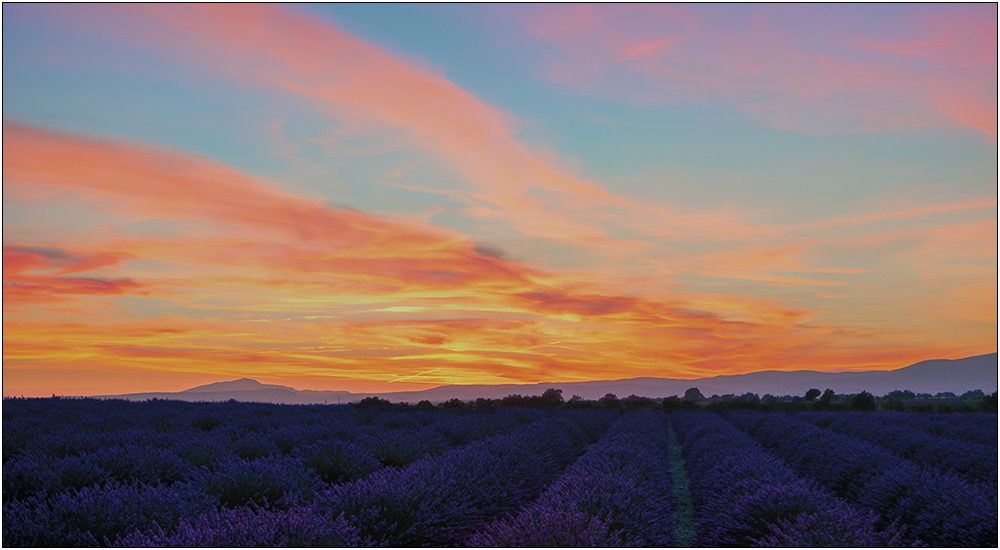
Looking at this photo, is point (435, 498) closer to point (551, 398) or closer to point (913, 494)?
point (913, 494)

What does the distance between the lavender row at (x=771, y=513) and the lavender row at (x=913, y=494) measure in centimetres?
38

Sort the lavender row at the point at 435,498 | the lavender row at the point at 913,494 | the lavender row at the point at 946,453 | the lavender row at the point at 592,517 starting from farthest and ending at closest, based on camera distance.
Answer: the lavender row at the point at 946,453, the lavender row at the point at 913,494, the lavender row at the point at 435,498, the lavender row at the point at 592,517

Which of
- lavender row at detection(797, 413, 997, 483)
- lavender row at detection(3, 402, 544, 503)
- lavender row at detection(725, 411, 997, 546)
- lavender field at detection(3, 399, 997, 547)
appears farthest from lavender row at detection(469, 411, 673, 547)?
lavender row at detection(797, 413, 997, 483)

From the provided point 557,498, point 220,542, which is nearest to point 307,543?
point 220,542

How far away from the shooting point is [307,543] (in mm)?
4086

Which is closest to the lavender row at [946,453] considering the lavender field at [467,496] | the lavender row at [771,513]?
the lavender field at [467,496]

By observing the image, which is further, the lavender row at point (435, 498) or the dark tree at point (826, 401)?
the dark tree at point (826, 401)

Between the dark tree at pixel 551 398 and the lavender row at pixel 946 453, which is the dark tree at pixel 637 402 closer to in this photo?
the dark tree at pixel 551 398

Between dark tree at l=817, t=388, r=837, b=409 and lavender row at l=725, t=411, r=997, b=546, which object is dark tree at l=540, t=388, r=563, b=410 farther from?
lavender row at l=725, t=411, r=997, b=546

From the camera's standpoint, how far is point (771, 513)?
5.94 metres

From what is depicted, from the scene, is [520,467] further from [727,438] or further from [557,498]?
[727,438]

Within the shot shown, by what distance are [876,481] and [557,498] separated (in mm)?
4621

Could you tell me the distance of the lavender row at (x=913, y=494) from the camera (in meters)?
5.96

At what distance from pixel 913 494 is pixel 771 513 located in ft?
7.21
